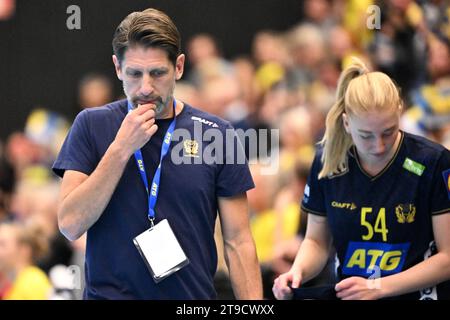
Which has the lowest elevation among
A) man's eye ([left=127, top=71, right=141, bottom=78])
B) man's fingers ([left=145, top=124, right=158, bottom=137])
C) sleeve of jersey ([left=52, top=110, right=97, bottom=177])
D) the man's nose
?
sleeve of jersey ([left=52, top=110, right=97, bottom=177])

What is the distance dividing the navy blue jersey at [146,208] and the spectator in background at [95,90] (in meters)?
2.23

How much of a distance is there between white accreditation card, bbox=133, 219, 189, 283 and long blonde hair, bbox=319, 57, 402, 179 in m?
0.75

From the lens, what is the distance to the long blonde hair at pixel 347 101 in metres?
3.02

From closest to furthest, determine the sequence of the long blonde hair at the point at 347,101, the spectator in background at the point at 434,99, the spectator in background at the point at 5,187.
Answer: the long blonde hair at the point at 347,101 → the spectator in background at the point at 434,99 → the spectator in background at the point at 5,187

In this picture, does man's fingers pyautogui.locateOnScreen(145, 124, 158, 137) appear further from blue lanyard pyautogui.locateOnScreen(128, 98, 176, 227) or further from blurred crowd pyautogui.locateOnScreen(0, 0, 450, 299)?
blurred crowd pyautogui.locateOnScreen(0, 0, 450, 299)

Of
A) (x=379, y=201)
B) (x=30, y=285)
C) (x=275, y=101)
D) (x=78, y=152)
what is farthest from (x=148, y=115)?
(x=30, y=285)

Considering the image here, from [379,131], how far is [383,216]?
0.34m

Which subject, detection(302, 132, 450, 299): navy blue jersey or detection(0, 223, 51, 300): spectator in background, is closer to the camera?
detection(302, 132, 450, 299): navy blue jersey

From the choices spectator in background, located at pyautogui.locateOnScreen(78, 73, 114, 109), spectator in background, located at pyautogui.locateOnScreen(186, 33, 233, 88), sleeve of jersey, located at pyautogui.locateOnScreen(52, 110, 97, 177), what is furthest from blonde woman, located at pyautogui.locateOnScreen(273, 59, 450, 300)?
spectator in background, located at pyautogui.locateOnScreen(78, 73, 114, 109)

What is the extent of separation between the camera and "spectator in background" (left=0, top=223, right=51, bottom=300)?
5180 millimetres

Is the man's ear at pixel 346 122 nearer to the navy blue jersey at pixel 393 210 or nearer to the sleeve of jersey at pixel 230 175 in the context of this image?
the navy blue jersey at pixel 393 210

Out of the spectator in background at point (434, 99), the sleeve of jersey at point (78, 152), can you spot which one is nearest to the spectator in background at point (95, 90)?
the spectator in background at point (434, 99)

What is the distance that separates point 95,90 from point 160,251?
8.61 ft
